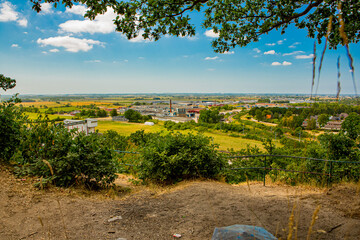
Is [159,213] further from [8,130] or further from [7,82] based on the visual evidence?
[7,82]

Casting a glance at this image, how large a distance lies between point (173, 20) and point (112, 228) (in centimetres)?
481

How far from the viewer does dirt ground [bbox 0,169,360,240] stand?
3.13m

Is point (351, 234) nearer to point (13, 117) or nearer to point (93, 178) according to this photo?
point (93, 178)

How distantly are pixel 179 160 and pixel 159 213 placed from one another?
6.58ft

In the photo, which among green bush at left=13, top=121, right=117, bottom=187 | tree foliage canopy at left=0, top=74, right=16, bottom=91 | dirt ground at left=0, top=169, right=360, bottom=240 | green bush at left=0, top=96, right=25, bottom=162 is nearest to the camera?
dirt ground at left=0, top=169, right=360, bottom=240

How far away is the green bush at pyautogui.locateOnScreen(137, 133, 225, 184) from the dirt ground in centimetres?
79

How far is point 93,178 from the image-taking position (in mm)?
5418

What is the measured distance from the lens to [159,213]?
3943 millimetres

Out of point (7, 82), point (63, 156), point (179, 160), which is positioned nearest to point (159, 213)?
point (179, 160)

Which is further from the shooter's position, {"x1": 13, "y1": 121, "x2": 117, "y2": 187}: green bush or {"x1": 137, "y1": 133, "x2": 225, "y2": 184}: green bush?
{"x1": 137, "y1": 133, "x2": 225, "y2": 184}: green bush

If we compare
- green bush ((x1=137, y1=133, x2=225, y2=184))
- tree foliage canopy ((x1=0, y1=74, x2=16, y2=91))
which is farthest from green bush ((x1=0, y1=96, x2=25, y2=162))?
tree foliage canopy ((x1=0, y1=74, x2=16, y2=91))

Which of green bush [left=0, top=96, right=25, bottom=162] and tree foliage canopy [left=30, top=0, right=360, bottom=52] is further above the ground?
tree foliage canopy [left=30, top=0, right=360, bottom=52]

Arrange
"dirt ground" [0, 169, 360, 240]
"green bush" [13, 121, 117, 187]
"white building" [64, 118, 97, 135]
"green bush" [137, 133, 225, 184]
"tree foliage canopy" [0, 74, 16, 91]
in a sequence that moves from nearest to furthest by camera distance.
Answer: "dirt ground" [0, 169, 360, 240], "green bush" [13, 121, 117, 187], "green bush" [137, 133, 225, 184], "white building" [64, 118, 97, 135], "tree foliage canopy" [0, 74, 16, 91]

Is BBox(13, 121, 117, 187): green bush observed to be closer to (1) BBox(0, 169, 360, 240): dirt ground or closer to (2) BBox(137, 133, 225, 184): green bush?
(1) BBox(0, 169, 360, 240): dirt ground
